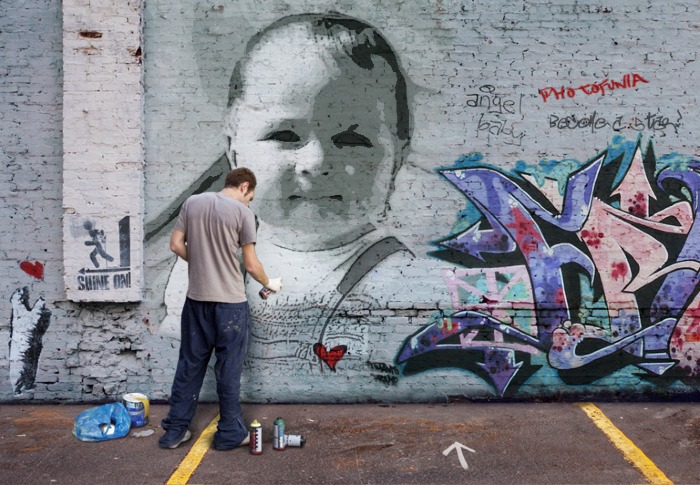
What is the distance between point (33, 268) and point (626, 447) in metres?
4.99

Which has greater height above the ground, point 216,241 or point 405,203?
point 405,203

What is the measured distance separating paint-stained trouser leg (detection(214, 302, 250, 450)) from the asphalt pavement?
0.35ft

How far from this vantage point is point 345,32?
601cm

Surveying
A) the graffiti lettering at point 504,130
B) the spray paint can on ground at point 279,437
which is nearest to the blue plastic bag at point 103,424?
the spray paint can on ground at point 279,437

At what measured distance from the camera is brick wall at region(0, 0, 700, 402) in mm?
5965

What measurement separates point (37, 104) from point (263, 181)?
2050mm

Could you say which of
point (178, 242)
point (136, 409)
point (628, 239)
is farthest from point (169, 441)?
point (628, 239)

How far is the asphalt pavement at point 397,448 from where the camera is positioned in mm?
4477

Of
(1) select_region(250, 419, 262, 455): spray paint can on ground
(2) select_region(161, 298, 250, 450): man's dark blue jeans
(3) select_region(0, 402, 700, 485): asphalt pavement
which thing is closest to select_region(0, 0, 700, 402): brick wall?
(3) select_region(0, 402, 700, 485): asphalt pavement

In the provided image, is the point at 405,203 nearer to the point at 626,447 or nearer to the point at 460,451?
the point at 460,451

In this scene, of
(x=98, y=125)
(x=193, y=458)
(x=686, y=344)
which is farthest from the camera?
(x=686, y=344)

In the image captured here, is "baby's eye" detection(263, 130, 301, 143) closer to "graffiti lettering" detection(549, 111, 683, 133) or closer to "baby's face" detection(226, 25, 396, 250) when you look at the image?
"baby's face" detection(226, 25, 396, 250)

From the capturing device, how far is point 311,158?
6.01 meters

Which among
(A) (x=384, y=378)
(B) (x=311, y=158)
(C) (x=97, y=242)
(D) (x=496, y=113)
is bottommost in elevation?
(A) (x=384, y=378)
